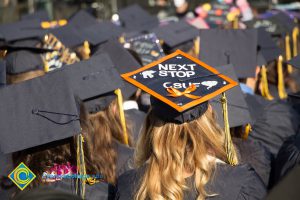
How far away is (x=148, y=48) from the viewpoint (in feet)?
18.6

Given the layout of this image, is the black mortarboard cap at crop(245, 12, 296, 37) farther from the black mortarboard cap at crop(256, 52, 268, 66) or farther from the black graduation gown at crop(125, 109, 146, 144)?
the black graduation gown at crop(125, 109, 146, 144)

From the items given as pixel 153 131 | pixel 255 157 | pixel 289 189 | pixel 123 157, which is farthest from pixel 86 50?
pixel 289 189

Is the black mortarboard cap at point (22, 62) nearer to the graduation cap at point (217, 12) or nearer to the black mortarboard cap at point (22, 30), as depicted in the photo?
the black mortarboard cap at point (22, 30)

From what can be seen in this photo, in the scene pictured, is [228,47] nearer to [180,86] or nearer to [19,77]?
[19,77]

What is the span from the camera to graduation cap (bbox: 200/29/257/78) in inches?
183

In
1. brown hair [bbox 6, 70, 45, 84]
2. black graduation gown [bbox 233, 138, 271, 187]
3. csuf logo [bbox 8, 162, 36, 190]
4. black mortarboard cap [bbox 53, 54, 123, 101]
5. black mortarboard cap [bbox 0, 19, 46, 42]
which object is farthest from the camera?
black mortarboard cap [bbox 0, 19, 46, 42]

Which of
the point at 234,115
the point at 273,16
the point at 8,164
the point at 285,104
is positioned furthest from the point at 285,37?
the point at 8,164

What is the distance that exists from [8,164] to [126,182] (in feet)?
3.23

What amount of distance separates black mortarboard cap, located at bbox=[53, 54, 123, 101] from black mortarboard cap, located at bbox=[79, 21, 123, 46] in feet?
5.41

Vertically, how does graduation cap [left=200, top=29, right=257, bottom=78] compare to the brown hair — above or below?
above

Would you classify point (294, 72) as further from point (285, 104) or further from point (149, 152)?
point (149, 152)

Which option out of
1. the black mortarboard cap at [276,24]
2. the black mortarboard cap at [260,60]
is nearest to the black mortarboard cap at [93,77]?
the black mortarboard cap at [260,60]

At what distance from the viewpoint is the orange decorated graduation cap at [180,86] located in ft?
8.36

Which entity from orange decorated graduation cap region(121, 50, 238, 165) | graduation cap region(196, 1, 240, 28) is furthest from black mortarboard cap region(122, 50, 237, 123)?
graduation cap region(196, 1, 240, 28)
